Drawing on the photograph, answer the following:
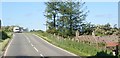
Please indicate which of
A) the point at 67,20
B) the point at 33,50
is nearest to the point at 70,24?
the point at 67,20

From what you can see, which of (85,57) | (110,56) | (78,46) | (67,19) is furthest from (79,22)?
(110,56)

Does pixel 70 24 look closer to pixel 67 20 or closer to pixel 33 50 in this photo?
pixel 67 20

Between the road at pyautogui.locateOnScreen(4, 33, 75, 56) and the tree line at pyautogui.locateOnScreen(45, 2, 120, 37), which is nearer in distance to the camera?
the road at pyautogui.locateOnScreen(4, 33, 75, 56)

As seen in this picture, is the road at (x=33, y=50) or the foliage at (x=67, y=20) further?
the foliage at (x=67, y=20)

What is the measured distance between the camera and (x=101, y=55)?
89.9 feet

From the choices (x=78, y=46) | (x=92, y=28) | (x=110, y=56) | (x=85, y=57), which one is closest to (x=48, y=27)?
(x=92, y=28)

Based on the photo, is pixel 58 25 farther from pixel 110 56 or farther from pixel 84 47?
pixel 110 56

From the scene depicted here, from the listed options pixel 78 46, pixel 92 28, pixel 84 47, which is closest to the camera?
pixel 84 47

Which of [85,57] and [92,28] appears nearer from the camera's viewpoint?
[85,57]

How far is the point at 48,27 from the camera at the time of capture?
9138cm

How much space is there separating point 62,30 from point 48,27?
9.47 m

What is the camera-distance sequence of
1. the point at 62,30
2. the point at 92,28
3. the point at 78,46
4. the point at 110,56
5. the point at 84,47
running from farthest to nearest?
the point at 92,28 < the point at 62,30 < the point at 78,46 < the point at 84,47 < the point at 110,56

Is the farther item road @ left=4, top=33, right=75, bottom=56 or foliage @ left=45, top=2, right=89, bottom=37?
foliage @ left=45, top=2, right=89, bottom=37

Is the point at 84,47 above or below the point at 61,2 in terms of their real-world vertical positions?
below
